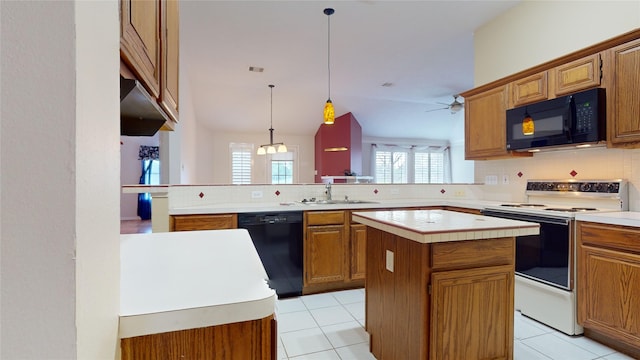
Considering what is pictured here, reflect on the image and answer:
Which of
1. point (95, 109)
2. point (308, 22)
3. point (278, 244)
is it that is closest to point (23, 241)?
point (95, 109)

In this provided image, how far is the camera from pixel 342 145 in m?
7.77

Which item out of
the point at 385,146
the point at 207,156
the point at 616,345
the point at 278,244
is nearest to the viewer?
the point at 616,345

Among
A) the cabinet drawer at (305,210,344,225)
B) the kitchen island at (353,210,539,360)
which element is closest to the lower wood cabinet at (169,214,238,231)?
the cabinet drawer at (305,210,344,225)

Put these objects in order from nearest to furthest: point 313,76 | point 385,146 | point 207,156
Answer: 1. point 313,76
2. point 207,156
3. point 385,146

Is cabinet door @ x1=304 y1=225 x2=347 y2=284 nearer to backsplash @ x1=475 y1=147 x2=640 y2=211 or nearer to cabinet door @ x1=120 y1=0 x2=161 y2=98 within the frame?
backsplash @ x1=475 y1=147 x2=640 y2=211

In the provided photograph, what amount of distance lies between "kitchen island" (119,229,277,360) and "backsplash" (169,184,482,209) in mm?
2339

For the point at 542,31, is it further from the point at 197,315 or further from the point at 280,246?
the point at 197,315

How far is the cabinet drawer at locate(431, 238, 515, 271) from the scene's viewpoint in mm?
1595

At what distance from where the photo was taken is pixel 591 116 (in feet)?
7.81

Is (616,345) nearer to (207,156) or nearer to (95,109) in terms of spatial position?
(95,109)

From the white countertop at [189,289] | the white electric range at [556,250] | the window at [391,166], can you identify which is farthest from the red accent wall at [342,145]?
the white countertop at [189,289]

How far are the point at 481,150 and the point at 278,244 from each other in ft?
7.78

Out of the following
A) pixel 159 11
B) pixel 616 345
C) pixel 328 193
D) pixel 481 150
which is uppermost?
pixel 159 11

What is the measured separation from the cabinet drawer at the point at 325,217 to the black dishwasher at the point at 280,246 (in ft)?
0.35
